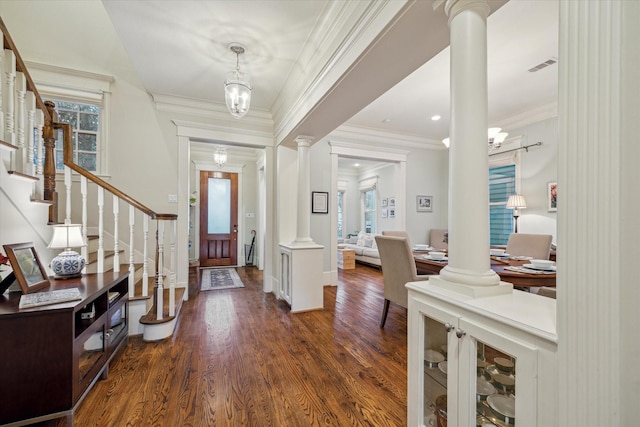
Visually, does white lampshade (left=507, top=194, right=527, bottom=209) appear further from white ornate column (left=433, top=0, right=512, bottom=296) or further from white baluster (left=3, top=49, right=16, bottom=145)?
white baluster (left=3, top=49, right=16, bottom=145)

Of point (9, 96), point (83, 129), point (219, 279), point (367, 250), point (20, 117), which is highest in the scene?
point (83, 129)

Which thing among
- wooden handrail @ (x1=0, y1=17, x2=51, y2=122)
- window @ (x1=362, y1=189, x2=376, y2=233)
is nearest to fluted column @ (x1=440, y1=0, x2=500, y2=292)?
wooden handrail @ (x1=0, y1=17, x2=51, y2=122)

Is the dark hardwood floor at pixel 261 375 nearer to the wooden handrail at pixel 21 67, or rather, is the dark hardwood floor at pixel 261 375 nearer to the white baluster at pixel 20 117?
the white baluster at pixel 20 117

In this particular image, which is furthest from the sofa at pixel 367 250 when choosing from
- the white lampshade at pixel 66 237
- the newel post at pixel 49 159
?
the newel post at pixel 49 159

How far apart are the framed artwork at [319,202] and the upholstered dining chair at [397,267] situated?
2050mm

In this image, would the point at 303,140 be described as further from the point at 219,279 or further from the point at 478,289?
the point at 219,279

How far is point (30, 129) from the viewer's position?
7.11 feet

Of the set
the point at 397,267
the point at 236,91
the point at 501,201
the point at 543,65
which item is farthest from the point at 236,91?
the point at 501,201

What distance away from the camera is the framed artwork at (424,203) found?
5605mm

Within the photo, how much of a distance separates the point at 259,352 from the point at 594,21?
266 cm

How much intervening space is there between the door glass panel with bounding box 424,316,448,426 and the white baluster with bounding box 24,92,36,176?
3.09m

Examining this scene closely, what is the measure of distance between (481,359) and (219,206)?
5.98 meters

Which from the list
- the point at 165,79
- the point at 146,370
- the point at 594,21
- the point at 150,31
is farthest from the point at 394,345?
the point at 165,79

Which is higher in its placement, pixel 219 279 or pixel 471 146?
pixel 471 146
